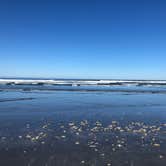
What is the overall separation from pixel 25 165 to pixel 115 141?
4291 millimetres

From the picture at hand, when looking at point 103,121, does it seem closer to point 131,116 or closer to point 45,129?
point 131,116

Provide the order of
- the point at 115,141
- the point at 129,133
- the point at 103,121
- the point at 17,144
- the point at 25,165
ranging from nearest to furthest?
the point at 25,165 < the point at 17,144 < the point at 115,141 < the point at 129,133 < the point at 103,121

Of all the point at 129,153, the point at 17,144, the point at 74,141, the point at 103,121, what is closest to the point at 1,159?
the point at 17,144

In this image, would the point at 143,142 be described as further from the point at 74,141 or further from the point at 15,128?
the point at 15,128

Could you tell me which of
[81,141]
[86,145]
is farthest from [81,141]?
[86,145]

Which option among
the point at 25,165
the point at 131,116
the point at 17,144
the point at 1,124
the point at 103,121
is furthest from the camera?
the point at 131,116

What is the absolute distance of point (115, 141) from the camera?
35.3ft

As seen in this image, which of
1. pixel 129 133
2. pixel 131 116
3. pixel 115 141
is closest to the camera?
pixel 115 141

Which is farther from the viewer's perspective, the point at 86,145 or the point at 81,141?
the point at 81,141

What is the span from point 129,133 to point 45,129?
426 cm

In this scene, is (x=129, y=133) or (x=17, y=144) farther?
(x=129, y=133)

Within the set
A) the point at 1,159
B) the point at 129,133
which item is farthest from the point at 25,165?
the point at 129,133

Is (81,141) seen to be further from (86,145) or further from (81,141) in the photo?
(86,145)

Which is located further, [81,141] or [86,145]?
[81,141]
